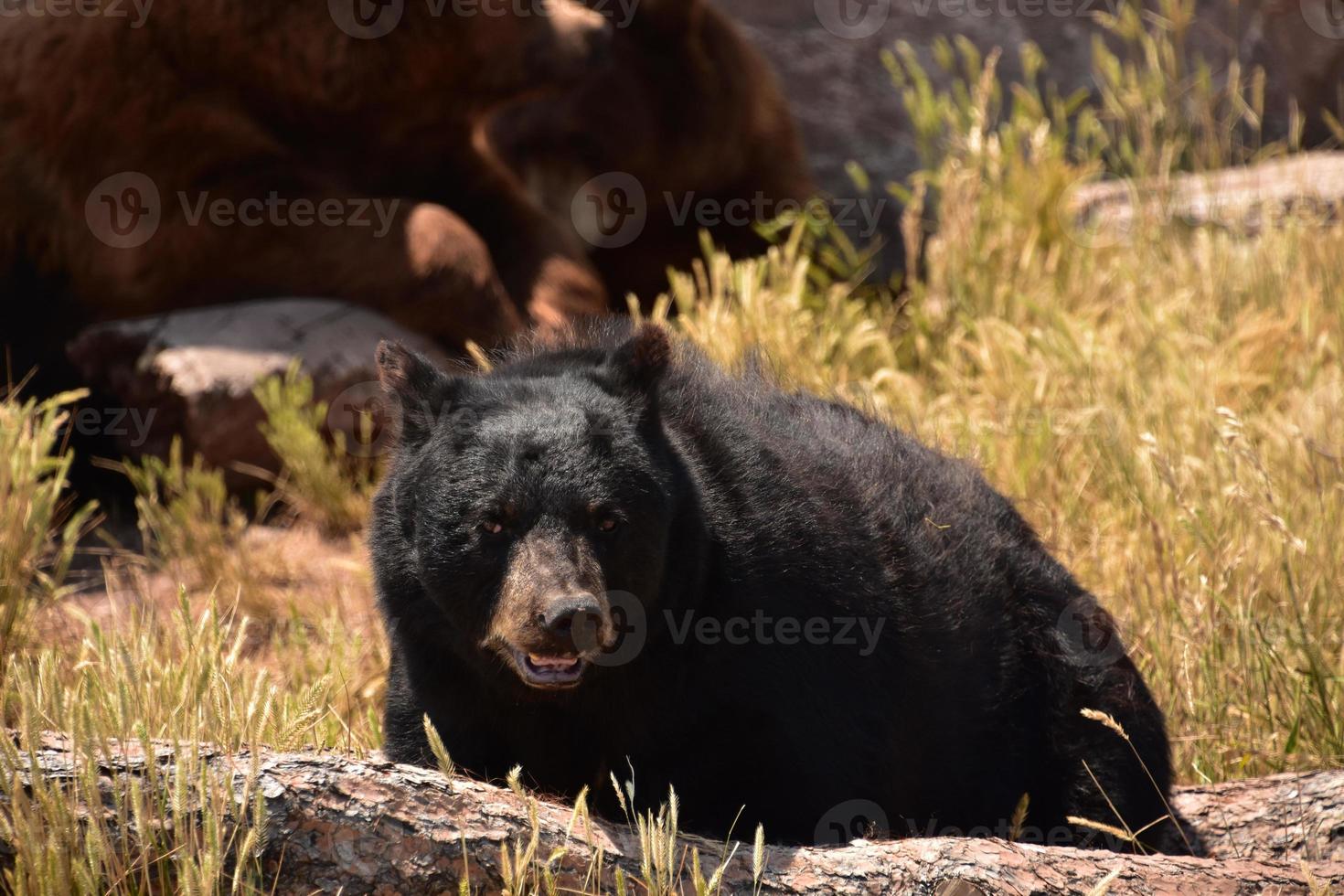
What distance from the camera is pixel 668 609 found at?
2.92 m

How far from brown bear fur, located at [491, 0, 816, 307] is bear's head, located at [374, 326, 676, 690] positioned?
14.7 ft

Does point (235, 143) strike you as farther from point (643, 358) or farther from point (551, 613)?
point (551, 613)

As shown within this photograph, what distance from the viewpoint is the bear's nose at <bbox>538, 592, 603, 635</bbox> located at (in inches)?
103

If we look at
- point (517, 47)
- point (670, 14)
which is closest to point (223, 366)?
point (517, 47)

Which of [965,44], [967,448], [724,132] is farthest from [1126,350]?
[724,132]

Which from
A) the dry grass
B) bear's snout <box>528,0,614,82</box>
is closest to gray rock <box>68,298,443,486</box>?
the dry grass

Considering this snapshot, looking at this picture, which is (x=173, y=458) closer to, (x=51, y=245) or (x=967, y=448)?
(x=51, y=245)

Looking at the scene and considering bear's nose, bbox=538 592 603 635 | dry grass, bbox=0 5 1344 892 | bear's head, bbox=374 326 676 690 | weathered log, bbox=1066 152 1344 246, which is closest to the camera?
bear's nose, bbox=538 592 603 635

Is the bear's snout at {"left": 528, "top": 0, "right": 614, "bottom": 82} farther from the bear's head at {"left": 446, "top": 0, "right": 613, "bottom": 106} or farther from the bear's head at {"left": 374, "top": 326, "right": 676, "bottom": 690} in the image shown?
the bear's head at {"left": 374, "top": 326, "right": 676, "bottom": 690}

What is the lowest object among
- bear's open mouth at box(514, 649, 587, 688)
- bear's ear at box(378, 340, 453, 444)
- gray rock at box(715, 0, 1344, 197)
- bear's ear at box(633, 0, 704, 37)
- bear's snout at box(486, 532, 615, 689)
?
bear's open mouth at box(514, 649, 587, 688)

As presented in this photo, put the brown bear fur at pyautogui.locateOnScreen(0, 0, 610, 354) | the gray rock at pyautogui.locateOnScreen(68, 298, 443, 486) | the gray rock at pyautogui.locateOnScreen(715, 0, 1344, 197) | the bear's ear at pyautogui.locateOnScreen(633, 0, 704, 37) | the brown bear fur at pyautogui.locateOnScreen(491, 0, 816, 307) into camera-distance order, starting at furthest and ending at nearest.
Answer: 1. the gray rock at pyautogui.locateOnScreen(715, 0, 1344, 197)
2. the brown bear fur at pyautogui.locateOnScreen(491, 0, 816, 307)
3. the bear's ear at pyautogui.locateOnScreen(633, 0, 704, 37)
4. the brown bear fur at pyautogui.locateOnScreen(0, 0, 610, 354)
5. the gray rock at pyautogui.locateOnScreen(68, 298, 443, 486)

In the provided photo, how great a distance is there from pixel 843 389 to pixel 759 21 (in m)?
4.54

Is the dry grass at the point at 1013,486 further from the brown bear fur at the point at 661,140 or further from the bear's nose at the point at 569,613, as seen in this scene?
the brown bear fur at the point at 661,140

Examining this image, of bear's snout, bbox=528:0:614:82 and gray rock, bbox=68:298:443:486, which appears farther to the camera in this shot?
bear's snout, bbox=528:0:614:82
